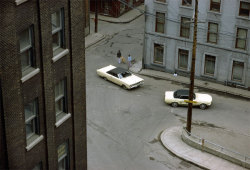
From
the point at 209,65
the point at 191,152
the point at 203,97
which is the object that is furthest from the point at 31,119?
the point at 209,65

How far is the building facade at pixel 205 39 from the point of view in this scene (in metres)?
44.7

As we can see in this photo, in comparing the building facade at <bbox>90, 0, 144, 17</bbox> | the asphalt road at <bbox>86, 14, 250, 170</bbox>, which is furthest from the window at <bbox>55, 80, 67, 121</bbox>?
the building facade at <bbox>90, 0, 144, 17</bbox>

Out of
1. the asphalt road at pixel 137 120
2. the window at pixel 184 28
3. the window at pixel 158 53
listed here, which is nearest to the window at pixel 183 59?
the window at pixel 184 28

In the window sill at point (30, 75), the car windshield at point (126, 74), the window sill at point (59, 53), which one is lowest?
the car windshield at point (126, 74)

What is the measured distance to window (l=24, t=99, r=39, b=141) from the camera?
21.6 meters

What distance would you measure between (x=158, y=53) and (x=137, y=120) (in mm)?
10360

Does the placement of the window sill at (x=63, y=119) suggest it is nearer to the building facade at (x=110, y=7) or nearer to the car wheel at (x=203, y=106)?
the car wheel at (x=203, y=106)

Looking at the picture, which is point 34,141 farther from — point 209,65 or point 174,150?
point 209,65

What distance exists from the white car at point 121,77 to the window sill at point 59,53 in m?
23.0

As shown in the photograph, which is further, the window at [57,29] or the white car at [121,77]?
the white car at [121,77]

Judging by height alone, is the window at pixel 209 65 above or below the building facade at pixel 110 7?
below

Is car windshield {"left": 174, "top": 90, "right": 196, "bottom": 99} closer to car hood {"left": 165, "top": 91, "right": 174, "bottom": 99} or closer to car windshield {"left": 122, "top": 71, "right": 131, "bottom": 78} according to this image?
car hood {"left": 165, "top": 91, "right": 174, "bottom": 99}

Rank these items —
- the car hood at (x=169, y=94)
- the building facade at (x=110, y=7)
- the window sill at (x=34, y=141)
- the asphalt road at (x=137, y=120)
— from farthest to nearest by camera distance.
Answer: the building facade at (x=110, y=7) < the car hood at (x=169, y=94) < the asphalt road at (x=137, y=120) < the window sill at (x=34, y=141)

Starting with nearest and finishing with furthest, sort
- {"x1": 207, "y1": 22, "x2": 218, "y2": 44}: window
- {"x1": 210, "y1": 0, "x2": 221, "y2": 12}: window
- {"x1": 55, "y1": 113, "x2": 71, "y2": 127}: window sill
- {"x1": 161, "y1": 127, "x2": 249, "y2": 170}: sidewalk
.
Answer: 1. {"x1": 55, "y1": 113, "x2": 71, "y2": 127}: window sill
2. {"x1": 161, "y1": 127, "x2": 249, "y2": 170}: sidewalk
3. {"x1": 210, "y1": 0, "x2": 221, "y2": 12}: window
4. {"x1": 207, "y1": 22, "x2": 218, "y2": 44}: window
